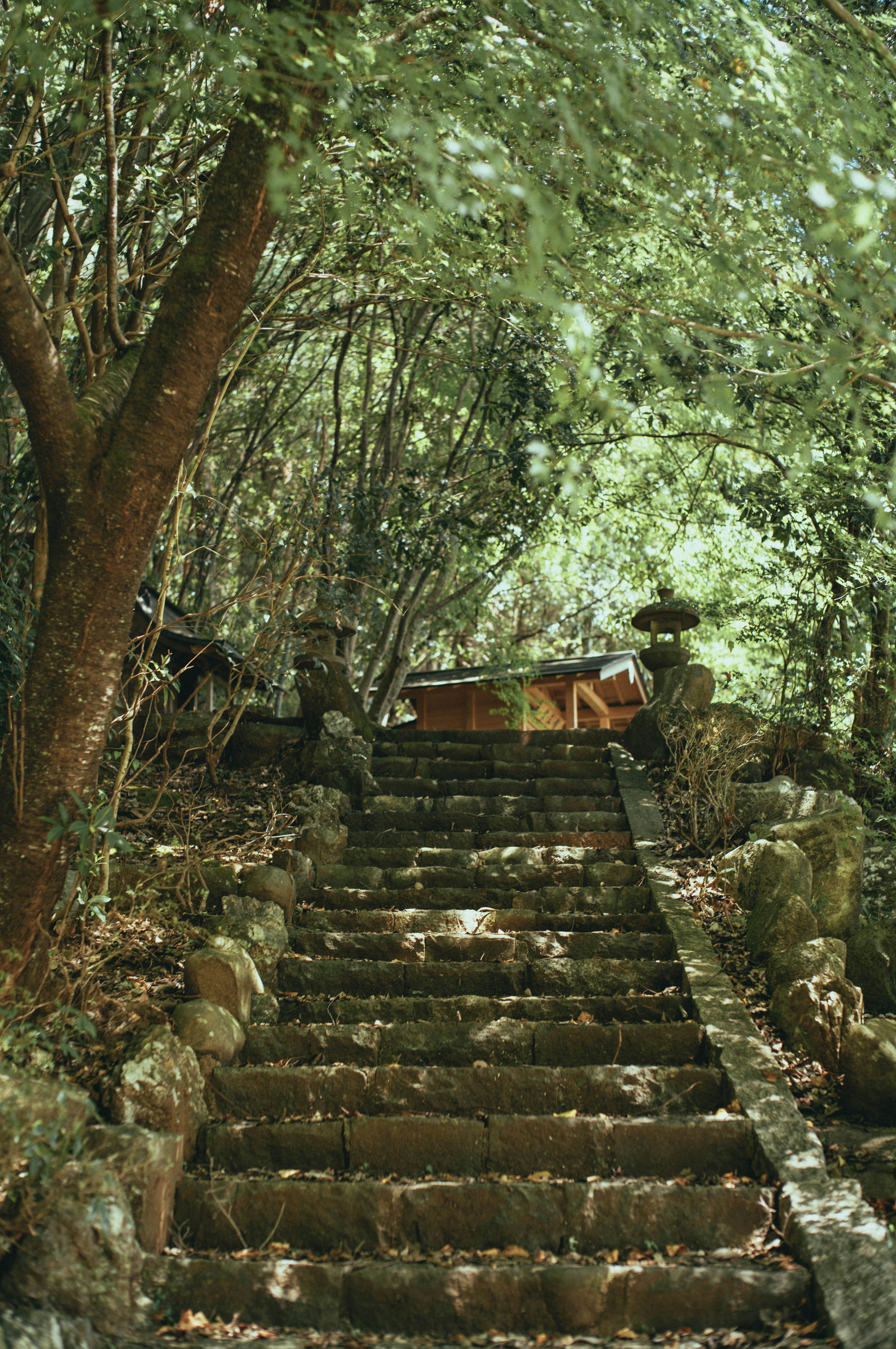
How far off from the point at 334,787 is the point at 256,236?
441 cm

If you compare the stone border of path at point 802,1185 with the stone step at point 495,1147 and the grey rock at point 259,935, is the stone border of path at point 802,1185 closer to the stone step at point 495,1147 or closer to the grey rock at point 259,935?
the stone step at point 495,1147

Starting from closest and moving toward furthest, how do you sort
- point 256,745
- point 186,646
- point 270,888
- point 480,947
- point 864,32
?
point 864,32, point 480,947, point 270,888, point 256,745, point 186,646

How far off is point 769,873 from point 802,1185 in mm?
2103

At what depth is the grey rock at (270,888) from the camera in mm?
5375

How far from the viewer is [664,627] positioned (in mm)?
9891

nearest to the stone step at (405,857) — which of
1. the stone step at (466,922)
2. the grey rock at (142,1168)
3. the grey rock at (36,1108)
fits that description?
the stone step at (466,922)

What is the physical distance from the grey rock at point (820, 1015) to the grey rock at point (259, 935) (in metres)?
2.48

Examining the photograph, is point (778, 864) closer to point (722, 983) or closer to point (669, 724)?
point (722, 983)

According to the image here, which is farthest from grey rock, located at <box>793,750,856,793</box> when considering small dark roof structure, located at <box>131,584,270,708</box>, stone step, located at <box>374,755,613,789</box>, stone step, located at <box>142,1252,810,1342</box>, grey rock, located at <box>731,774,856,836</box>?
stone step, located at <box>142,1252,810,1342</box>

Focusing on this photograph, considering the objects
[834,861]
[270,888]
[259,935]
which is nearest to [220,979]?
[259,935]

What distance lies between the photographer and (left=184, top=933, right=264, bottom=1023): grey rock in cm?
439

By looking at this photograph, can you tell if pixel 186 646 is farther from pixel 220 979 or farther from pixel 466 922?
pixel 220 979

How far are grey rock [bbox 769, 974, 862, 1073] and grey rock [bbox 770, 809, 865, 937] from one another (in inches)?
45.1

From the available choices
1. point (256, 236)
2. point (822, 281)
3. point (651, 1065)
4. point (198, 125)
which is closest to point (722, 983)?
point (651, 1065)
